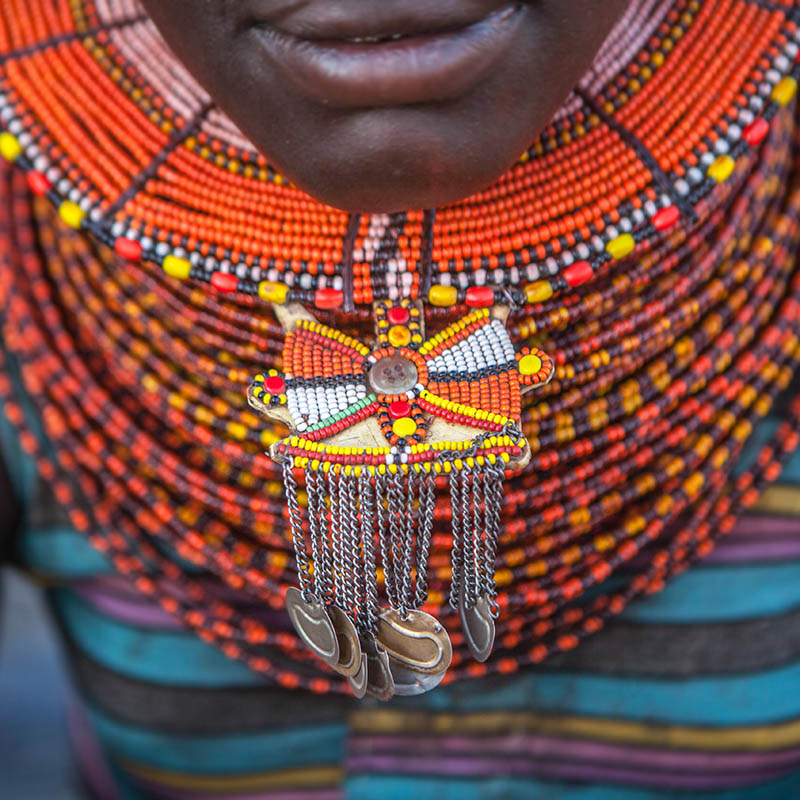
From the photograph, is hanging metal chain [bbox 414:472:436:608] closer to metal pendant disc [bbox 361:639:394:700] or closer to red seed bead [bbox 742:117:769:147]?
metal pendant disc [bbox 361:639:394:700]

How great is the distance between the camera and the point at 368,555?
75 centimetres

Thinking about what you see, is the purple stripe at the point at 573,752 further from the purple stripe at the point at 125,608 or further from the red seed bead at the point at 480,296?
the red seed bead at the point at 480,296

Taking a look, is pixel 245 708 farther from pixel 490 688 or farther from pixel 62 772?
pixel 62 772

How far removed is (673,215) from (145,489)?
0.50m

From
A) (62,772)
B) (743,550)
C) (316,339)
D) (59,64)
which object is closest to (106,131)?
(59,64)

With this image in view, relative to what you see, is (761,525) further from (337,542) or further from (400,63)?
(400,63)

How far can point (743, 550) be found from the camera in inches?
38.9

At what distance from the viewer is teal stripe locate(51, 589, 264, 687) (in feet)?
3.36

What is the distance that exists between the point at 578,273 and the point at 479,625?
0.87ft

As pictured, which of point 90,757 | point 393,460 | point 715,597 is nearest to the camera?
point 393,460

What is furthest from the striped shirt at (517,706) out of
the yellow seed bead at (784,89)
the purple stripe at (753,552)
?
the yellow seed bead at (784,89)

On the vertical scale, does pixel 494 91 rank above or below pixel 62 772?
above

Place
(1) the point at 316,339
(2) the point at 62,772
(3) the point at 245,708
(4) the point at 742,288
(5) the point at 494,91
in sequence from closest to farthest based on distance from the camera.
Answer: (5) the point at 494,91 → (1) the point at 316,339 → (4) the point at 742,288 → (3) the point at 245,708 → (2) the point at 62,772

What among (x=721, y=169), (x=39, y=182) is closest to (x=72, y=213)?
(x=39, y=182)
